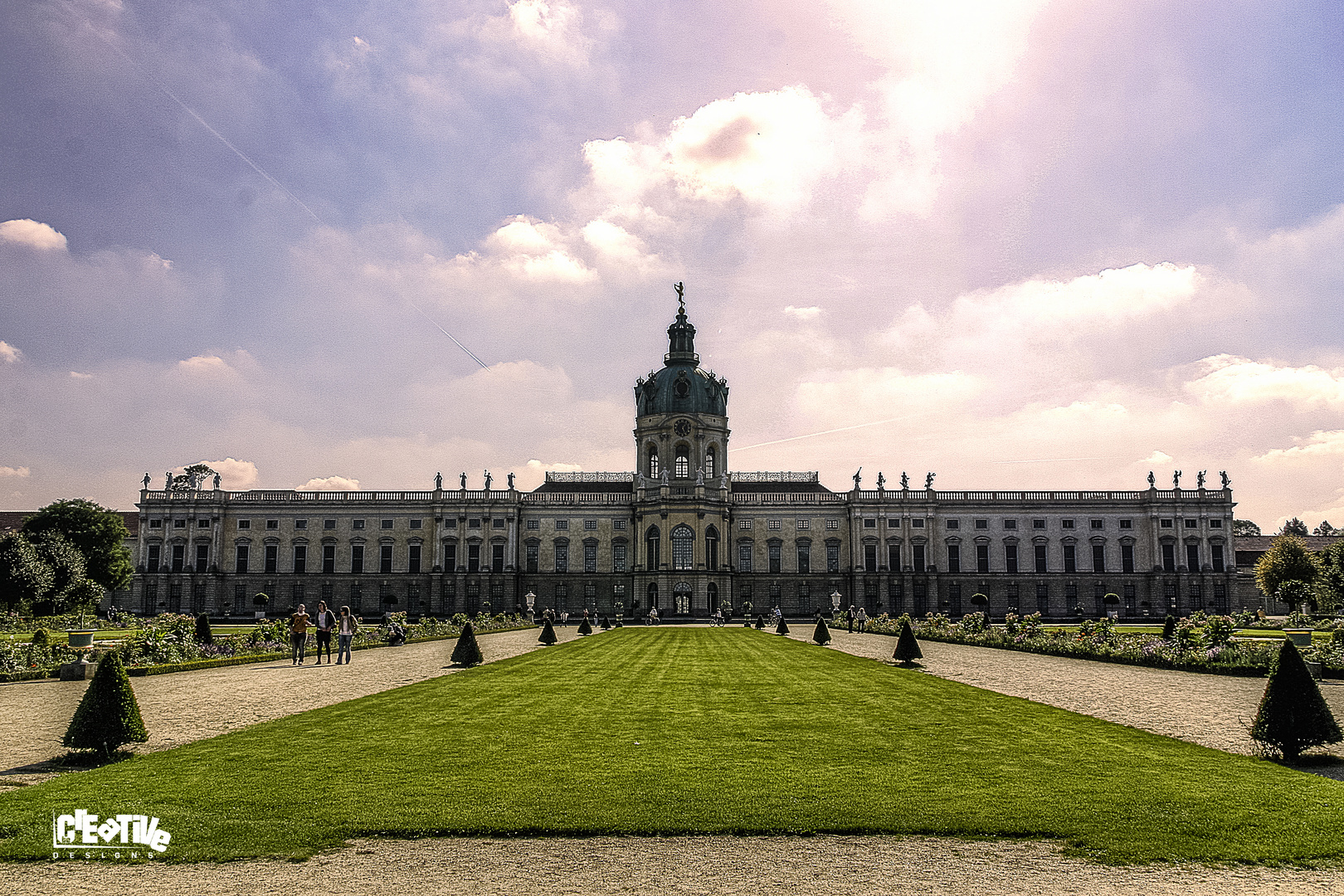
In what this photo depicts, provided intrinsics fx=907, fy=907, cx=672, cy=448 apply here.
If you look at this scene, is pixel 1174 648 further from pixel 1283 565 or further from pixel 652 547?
pixel 1283 565

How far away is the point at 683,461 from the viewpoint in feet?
251

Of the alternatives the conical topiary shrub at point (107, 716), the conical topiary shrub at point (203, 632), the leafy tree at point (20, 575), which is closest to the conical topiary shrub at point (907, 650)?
the conical topiary shrub at point (107, 716)

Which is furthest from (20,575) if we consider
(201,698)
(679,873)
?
(679,873)

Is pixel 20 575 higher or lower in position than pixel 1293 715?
higher

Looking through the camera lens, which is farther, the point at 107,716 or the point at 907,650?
the point at 907,650

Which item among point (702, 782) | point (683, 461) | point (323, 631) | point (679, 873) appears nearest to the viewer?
point (679, 873)

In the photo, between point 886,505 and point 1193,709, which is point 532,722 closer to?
point 1193,709

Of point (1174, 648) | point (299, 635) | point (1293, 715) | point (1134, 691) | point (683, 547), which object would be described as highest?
point (683, 547)

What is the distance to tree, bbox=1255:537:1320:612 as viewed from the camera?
212 ft

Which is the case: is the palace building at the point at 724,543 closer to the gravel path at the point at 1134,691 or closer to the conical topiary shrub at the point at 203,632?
the conical topiary shrub at the point at 203,632

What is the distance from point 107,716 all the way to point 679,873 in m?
7.76

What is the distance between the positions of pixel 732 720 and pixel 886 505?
6345 centimetres

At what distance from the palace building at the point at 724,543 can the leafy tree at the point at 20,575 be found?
34060 mm

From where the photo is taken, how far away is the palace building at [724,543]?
73.9m
